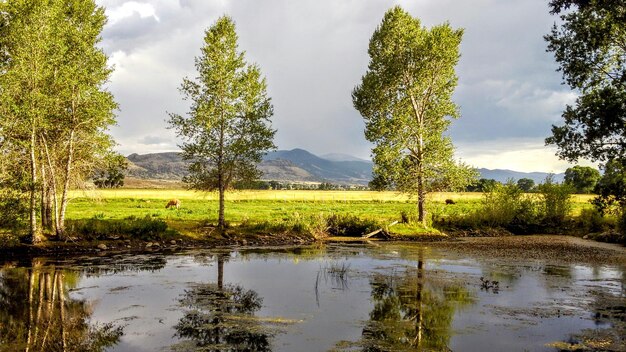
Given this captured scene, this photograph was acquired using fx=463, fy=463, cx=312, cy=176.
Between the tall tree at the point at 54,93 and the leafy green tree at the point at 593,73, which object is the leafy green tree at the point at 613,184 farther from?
the tall tree at the point at 54,93

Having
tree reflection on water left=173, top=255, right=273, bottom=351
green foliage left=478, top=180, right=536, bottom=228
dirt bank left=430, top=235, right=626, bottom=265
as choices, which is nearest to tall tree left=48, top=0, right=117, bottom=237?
tree reflection on water left=173, top=255, right=273, bottom=351

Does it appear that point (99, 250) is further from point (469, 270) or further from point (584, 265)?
point (584, 265)

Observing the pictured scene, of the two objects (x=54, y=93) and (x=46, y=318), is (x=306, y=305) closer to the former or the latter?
(x=46, y=318)

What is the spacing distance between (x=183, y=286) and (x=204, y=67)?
22954 mm

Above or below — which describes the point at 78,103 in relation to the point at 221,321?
above

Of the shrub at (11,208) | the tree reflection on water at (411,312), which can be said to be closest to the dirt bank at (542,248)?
the tree reflection on water at (411,312)

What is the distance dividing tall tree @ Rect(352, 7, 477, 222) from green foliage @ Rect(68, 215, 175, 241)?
777 inches

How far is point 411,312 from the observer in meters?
17.0

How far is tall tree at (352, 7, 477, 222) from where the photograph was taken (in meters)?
42.4

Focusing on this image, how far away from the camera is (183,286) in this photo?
70.9ft

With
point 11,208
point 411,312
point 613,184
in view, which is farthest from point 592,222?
point 11,208

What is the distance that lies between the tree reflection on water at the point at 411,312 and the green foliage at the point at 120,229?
19.7m

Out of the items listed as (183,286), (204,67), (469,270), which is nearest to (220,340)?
(183,286)

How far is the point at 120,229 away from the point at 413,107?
27.8 meters
